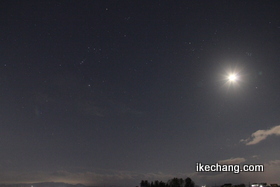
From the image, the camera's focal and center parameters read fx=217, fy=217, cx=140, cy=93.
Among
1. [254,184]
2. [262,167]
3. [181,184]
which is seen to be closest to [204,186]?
[181,184]

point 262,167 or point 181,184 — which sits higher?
point 262,167

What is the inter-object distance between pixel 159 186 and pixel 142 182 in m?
17.2

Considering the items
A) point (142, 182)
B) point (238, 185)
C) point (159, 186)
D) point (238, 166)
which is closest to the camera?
point (238, 166)

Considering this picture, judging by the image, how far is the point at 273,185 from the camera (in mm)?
113500

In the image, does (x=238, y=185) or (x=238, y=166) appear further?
(x=238, y=185)

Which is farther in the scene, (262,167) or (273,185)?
(273,185)

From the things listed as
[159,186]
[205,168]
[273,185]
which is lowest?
[159,186]

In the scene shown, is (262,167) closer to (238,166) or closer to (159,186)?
(238,166)

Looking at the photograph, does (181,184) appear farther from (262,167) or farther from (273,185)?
(262,167)

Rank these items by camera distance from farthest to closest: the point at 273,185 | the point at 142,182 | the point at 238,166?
1. the point at 142,182
2. the point at 273,185
3. the point at 238,166

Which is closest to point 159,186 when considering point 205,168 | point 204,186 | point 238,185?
point 204,186

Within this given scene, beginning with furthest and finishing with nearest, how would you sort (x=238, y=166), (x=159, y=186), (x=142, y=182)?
(x=142, y=182) < (x=159, y=186) < (x=238, y=166)

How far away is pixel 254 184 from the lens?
114 m

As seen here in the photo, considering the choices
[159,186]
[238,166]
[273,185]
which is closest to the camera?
[238,166]
